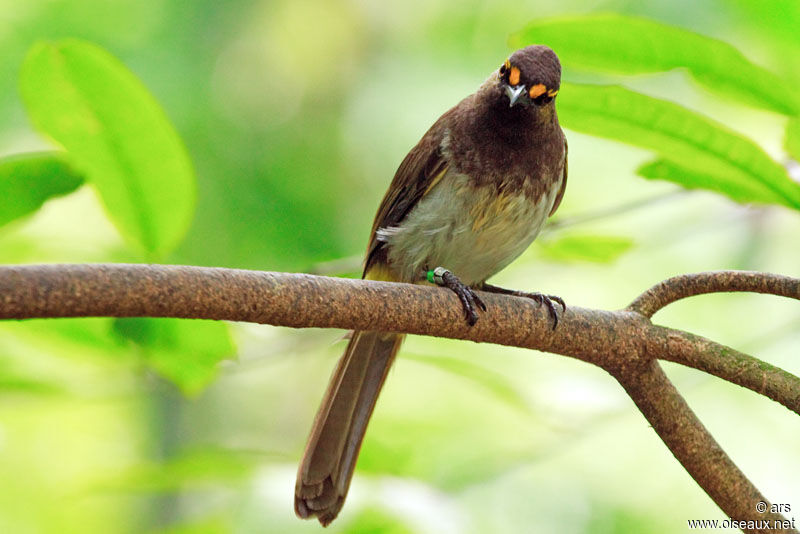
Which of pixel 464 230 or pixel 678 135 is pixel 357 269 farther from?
pixel 678 135

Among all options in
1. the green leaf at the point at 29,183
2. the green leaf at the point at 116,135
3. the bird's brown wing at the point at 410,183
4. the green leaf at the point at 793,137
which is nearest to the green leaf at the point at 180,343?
the green leaf at the point at 116,135

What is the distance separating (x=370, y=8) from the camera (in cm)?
600

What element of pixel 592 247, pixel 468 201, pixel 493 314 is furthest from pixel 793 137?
pixel 468 201

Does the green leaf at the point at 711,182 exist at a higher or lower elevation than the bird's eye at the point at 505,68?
lower

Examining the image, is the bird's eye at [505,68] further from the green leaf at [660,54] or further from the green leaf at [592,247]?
the green leaf at [660,54]

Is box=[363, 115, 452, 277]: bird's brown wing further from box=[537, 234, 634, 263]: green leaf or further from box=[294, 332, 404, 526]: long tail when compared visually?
box=[537, 234, 634, 263]: green leaf

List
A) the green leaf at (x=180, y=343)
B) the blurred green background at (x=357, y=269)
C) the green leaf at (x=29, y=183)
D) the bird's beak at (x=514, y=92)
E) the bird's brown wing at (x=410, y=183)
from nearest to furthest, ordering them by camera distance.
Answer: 1. the green leaf at (x=29, y=183)
2. the green leaf at (x=180, y=343)
3. the blurred green background at (x=357, y=269)
4. the bird's beak at (x=514, y=92)
5. the bird's brown wing at (x=410, y=183)

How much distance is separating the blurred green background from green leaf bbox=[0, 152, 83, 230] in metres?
0.52

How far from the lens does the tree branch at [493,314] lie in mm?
1329

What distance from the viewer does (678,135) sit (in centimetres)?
188

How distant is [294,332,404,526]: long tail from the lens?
231 centimetres

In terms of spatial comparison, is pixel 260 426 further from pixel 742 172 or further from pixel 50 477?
pixel 742 172

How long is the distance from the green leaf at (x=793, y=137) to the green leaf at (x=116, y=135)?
1272mm

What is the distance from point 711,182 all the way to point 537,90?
2.62 ft
